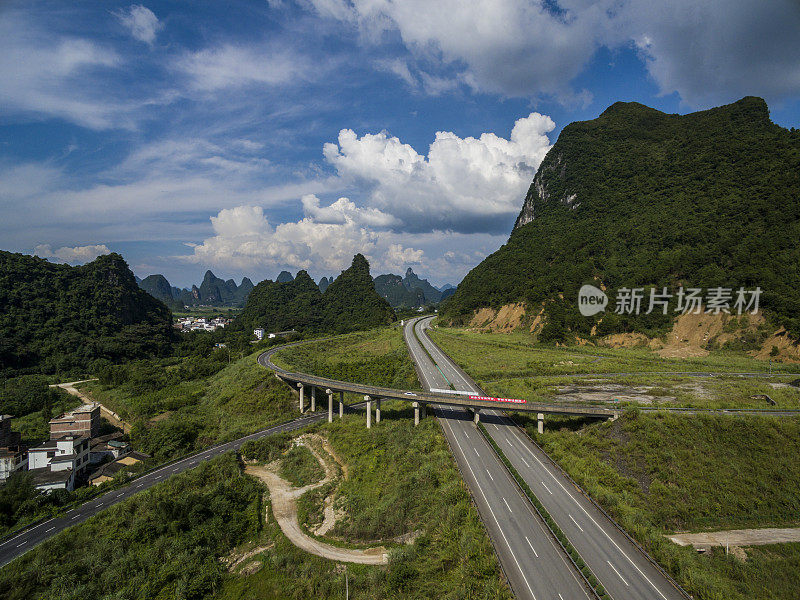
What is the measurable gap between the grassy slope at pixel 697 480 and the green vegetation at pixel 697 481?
6 centimetres

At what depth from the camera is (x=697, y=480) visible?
29.2 metres

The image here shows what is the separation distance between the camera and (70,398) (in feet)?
241

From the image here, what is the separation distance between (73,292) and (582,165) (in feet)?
701

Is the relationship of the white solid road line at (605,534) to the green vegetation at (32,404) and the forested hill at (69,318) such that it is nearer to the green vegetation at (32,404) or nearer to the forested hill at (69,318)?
the green vegetation at (32,404)

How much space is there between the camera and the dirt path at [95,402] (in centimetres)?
6456

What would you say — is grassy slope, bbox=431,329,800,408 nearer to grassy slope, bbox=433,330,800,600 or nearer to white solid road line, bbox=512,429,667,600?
grassy slope, bbox=433,330,800,600

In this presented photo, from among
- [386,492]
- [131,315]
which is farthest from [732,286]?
[131,315]

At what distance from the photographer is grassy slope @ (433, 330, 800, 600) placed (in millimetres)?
21188

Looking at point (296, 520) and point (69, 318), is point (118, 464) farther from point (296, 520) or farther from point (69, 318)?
point (69, 318)

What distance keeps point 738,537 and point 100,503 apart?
193ft

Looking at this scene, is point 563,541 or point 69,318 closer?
point 563,541

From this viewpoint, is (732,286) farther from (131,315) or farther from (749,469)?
(131,315)

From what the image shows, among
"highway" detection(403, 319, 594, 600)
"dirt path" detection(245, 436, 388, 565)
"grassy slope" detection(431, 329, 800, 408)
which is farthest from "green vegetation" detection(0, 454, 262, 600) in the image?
"grassy slope" detection(431, 329, 800, 408)

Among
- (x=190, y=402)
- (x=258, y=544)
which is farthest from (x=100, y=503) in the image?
(x=190, y=402)
